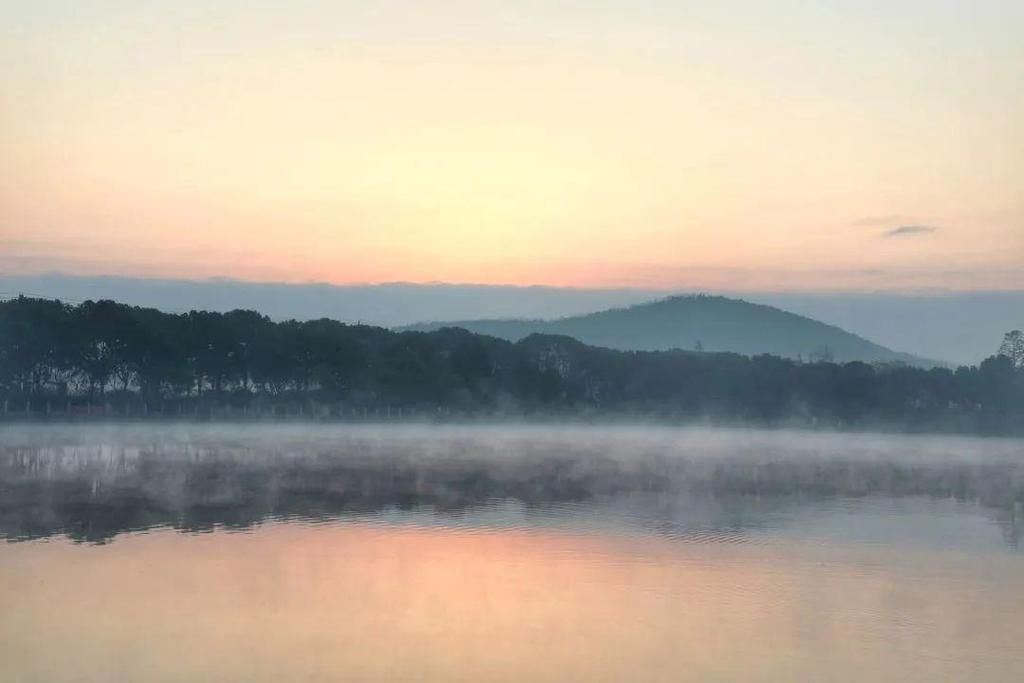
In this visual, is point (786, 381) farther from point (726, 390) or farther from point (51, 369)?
point (51, 369)

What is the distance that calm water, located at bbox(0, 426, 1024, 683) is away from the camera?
13359mm

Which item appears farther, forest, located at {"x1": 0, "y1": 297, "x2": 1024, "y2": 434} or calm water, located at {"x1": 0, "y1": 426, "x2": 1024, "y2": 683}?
forest, located at {"x1": 0, "y1": 297, "x2": 1024, "y2": 434}

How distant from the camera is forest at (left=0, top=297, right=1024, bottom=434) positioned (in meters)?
72.4

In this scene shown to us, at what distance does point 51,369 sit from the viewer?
7131 centimetres

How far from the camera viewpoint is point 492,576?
61.2 ft

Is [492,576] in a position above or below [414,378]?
below

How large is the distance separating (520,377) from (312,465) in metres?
57.7

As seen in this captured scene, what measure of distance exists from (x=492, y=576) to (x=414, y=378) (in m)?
70.4

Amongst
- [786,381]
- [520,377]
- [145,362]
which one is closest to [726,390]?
[786,381]

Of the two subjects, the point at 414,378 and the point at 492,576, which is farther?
the point at 414,378

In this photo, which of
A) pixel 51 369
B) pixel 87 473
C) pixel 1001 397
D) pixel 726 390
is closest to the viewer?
pixel 87 473

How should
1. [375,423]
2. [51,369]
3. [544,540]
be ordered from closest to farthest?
[544,540] → [51,369] → [375,423]

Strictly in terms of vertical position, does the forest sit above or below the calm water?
above

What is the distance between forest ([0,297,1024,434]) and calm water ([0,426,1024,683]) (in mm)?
36310
